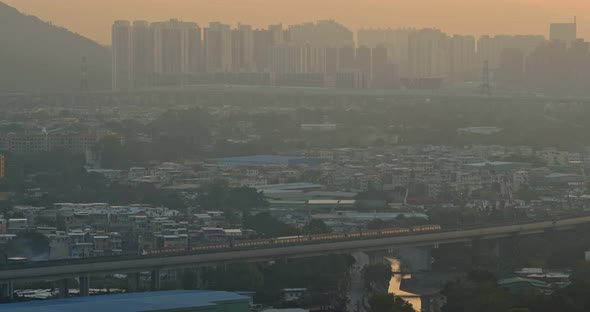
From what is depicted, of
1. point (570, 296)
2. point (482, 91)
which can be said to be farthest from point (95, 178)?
point (482, 91)

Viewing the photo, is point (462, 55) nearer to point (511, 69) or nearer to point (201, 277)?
point (511, 69)

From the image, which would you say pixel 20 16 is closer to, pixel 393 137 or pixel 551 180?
pixel 393 137

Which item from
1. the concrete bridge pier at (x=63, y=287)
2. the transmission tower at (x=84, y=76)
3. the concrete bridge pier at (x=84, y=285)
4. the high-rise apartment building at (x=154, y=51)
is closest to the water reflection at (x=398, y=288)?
the concrete bridge pier at (x=84, y=285)

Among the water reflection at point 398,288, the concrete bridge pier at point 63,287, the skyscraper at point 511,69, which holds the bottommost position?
the skyscraper at point 511,69

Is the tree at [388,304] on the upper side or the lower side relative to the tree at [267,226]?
upper

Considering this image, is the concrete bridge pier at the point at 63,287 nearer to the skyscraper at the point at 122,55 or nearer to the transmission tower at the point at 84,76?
the transmission tower at the point at 84,76

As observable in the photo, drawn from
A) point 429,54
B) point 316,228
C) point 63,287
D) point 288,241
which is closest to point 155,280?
point 63,287
